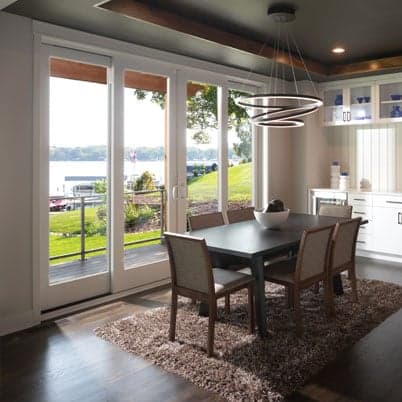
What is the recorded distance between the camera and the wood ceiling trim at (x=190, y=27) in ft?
11.2

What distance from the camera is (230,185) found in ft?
18.7

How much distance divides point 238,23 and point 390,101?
2.87 metres

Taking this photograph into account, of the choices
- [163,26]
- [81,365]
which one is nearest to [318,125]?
[163,26]

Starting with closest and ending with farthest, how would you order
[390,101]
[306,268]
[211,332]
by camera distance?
1. [211,332]
2. [306,268]
3. [390,101]

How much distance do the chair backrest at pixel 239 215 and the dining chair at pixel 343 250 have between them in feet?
3.73

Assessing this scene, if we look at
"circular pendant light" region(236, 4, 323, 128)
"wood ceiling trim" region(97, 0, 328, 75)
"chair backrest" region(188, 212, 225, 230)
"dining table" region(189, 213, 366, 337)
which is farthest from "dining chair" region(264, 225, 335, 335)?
"wood ceiling trim" region(97, 0, 328, 75)

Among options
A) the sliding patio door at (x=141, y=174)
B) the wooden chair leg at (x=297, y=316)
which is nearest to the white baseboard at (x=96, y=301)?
the sliding patio door at (x=141, y=174)

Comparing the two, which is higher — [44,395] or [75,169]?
[75,169]

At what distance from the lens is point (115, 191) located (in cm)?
437

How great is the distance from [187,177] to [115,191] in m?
1.04

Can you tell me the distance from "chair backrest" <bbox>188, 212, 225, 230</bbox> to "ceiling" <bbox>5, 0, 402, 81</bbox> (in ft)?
5.57

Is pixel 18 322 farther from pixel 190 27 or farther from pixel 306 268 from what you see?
pixel 190 27

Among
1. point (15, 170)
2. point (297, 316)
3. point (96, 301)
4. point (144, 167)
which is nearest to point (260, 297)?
point (297, 316)

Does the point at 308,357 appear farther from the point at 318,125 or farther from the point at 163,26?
the point at 318,125
